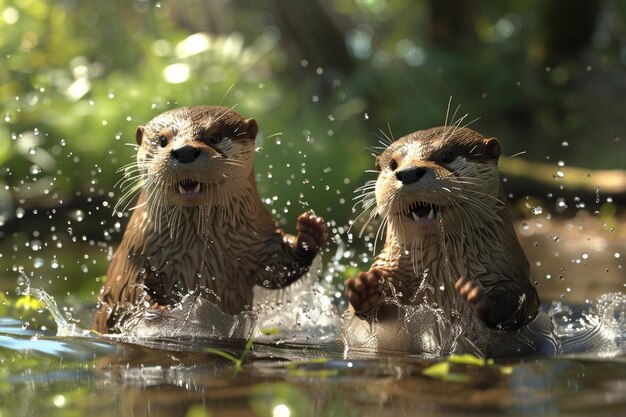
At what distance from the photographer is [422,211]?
3355mm

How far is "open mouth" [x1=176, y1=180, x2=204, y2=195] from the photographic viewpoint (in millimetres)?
3590

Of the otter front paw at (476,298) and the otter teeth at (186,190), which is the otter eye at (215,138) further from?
the otter front paw at (476,298)

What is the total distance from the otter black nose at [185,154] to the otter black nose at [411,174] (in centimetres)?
76

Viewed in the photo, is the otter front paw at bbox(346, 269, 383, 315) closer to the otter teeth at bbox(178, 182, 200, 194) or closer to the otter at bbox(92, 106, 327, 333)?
the otter at bbox(92, 106, 327, 333)

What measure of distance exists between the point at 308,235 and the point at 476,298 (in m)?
0.96

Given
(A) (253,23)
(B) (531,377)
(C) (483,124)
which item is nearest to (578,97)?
(C) (483,124)

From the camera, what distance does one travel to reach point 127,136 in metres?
8.74

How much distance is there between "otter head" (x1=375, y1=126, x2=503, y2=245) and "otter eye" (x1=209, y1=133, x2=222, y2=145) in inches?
24.9

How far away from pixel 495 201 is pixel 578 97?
27.7ft

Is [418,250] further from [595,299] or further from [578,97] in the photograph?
[578,97]

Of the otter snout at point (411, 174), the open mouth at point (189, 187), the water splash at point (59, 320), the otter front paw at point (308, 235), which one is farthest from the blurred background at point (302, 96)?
the otter snout at point (411, 174)

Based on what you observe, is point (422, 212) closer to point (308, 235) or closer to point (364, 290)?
point (364, 290)

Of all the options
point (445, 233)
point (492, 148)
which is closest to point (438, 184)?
point (445, 233)

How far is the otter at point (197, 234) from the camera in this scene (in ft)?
12.0
